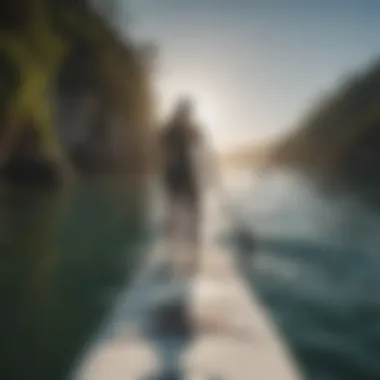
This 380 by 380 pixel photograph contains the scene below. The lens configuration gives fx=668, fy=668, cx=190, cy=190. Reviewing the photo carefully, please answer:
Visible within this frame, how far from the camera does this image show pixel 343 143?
7.54ft

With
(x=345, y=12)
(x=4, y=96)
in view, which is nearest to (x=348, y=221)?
(x=345, y=12)

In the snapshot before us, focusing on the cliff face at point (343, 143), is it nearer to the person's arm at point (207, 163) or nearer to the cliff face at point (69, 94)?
the person's arm at point (207, 163)

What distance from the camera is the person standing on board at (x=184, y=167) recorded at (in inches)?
87.6

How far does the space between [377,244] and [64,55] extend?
1329 mm

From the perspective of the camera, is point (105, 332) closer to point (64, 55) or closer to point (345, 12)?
point (64, 55)

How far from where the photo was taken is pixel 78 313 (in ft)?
7.06

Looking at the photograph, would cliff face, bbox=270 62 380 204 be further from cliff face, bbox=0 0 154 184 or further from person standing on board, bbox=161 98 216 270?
cliff face, bbox=0 0 154 184

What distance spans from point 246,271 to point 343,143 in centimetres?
56

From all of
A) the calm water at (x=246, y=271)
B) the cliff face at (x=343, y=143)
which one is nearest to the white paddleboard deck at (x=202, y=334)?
the calm water at (x=246, y=271)

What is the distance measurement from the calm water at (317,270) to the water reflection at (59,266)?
16.9 inches

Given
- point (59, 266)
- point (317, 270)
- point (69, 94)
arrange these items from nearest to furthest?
point (317, 270) < point (59, 266) < point (69, 94)

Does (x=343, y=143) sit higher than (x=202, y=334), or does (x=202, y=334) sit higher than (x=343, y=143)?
(x=343, y=143)

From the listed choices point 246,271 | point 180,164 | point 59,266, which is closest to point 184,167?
point 180,164

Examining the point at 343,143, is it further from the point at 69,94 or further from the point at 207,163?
the point at 69,94
